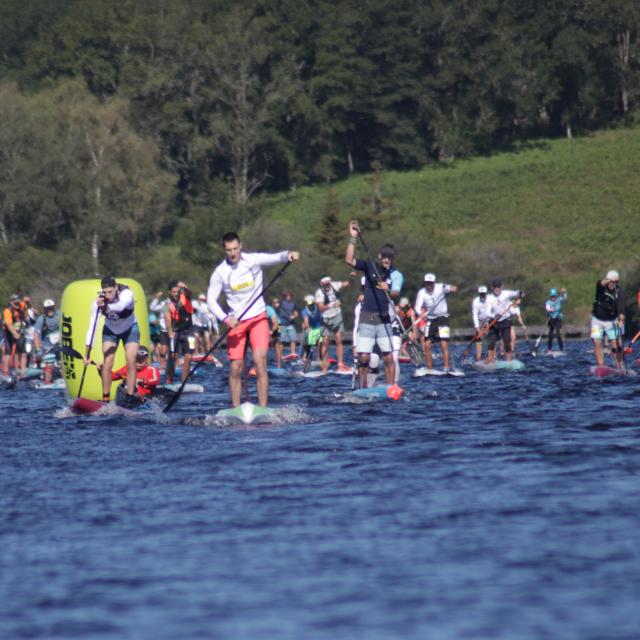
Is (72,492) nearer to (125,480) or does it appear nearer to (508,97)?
(125,480)

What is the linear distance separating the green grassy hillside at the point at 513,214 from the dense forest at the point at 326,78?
2794 mm

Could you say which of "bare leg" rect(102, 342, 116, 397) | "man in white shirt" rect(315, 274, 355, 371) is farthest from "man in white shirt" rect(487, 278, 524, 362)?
"bare leg" rect(102, 342, 116, 397)

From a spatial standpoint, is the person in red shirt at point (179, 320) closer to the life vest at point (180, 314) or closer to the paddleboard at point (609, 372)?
the life vest at point (180, 314)

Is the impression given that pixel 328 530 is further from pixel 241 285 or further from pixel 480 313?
pixel 480 313

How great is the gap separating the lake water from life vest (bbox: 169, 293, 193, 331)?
1082cm

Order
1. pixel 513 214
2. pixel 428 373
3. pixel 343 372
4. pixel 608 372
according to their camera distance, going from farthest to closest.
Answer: pixel 513 214
pixel 343 372
pixel 428 373
pixel 608 372

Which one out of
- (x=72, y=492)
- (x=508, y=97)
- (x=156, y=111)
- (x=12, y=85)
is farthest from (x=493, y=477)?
(x=508, y=97)

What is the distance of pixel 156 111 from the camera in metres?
98.1

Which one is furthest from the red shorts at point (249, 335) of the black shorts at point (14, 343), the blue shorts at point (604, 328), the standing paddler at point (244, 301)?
the black shorts at point (14, 343)

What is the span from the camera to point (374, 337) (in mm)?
18734

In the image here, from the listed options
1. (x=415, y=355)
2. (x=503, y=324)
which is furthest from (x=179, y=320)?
(x=503, y=324)

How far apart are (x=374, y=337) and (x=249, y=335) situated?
3.51 m

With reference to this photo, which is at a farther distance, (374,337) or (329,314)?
(329,314)

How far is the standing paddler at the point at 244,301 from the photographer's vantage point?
15.3 meters
